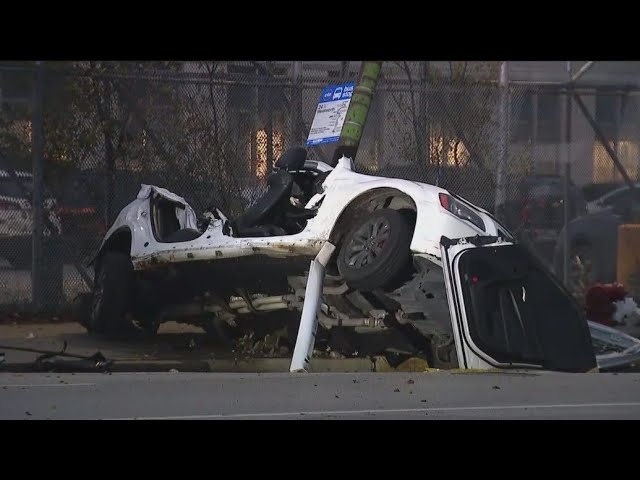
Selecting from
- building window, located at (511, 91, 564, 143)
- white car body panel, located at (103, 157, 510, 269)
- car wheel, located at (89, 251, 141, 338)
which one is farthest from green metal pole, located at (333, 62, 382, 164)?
car wheel, located at (89, 251, 141, 338)

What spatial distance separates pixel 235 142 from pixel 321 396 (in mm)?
4275

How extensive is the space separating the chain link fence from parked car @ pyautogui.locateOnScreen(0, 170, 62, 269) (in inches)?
0.4

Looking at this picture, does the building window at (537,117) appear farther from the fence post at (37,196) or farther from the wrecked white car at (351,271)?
the fence post at (37,196)

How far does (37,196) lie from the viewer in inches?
416

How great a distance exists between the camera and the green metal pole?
1041 cm

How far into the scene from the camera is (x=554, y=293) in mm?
8031

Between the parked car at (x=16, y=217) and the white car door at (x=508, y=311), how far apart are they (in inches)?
196

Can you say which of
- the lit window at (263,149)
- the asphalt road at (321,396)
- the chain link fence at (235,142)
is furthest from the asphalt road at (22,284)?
the asphalt road at (321,396)

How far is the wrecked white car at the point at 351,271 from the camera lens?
25.6 ft

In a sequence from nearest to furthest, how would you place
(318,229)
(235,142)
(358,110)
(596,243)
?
(318,229) < (358,110) < (235,142) < (596,243)

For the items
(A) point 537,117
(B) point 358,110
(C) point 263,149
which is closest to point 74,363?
(C) point 263,149

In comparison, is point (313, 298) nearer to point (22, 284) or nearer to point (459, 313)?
point (459, 313)
